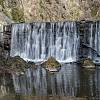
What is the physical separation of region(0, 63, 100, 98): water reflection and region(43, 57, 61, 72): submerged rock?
88 centimetres

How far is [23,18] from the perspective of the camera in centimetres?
7656

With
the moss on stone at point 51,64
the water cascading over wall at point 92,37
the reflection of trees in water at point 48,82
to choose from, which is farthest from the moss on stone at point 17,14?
the reflection of trees in water at point 48,82

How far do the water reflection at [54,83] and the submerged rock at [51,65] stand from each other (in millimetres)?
879

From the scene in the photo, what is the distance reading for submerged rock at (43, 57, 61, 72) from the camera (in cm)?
5286

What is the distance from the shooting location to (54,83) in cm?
4069

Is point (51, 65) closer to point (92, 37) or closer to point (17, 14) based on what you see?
point (92, 37)

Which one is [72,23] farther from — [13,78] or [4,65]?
[13,78]

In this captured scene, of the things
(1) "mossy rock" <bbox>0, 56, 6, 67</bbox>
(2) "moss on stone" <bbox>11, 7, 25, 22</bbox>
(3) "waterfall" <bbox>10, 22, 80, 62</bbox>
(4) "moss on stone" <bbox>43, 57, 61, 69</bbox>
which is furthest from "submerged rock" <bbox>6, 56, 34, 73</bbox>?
(2) "moss on stone" <bbox>11, 7, 25, 22</bbox>

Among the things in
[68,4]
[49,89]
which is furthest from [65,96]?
[68,4]

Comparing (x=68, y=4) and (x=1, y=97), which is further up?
(x=68, y=4)

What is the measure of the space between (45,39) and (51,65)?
9.26 metres

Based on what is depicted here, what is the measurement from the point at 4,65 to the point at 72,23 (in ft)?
47.2

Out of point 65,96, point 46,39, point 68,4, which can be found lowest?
point 65,96

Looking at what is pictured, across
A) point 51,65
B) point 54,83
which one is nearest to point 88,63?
point 51,65
